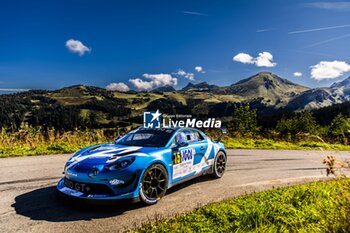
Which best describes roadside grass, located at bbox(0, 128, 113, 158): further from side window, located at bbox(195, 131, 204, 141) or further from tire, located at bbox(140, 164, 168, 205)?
tire, located at bbox(140, 164, 168, 205)

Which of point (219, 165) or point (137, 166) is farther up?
point (137, 166)

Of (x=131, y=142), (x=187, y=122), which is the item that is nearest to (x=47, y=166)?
(x=131, y=142)

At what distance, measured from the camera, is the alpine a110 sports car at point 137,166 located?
520 centimetres

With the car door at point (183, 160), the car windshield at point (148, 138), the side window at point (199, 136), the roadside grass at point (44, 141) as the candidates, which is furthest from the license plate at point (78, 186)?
the roadside grass at point (44, 141)

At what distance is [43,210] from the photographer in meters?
5.25

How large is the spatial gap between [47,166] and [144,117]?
7830 mm

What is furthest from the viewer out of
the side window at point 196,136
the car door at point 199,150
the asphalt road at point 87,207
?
the side window at point 196,136

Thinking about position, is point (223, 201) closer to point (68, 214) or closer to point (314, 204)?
point (314, 204)

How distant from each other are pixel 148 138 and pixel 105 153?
132 centimetres

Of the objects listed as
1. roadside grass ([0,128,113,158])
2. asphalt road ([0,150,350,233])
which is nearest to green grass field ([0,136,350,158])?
roadside grass ([0,128,113,158])

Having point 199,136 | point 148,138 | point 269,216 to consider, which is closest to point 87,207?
point 148,138

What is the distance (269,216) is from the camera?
16.1ft

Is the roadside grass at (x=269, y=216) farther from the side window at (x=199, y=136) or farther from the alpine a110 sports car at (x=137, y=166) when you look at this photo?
the side window at (x=199, y=136)

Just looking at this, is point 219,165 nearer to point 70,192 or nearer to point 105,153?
point 105,153
